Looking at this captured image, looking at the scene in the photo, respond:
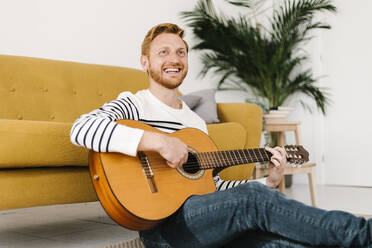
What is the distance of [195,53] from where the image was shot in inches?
159

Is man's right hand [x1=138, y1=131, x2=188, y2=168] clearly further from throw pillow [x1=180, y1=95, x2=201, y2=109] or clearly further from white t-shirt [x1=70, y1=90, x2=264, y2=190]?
throw pillow [x1=180, y1=95, x2=201, y2=109]

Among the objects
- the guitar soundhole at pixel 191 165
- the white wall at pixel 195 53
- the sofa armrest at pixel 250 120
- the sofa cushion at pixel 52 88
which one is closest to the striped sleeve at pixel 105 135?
the guitar soundhole at pixel 191 165

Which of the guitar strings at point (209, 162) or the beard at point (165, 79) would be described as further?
the beard at point (165, 79)

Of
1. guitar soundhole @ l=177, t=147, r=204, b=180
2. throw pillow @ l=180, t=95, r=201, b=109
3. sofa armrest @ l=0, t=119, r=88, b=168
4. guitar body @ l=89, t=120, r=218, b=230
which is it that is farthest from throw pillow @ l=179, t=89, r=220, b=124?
guitar body @ l=89, t=120, r=218, b=230

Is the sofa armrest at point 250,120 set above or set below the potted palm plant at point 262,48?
below

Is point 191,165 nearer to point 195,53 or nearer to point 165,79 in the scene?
point 165,79

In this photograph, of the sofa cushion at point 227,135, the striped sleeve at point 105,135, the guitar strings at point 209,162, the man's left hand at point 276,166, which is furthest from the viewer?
the sofa cushion at point 227,135

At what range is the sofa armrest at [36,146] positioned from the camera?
1463 millimetres

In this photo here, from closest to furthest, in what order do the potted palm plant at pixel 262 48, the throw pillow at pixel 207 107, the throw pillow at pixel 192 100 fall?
the throw pillow at pixel 207 107, the throw pillow at pixel 192 100, the potted palm plant at pixel 262 48

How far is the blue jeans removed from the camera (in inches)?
40.4

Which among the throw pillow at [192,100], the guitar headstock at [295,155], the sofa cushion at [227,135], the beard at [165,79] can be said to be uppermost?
the beard at [165,79]

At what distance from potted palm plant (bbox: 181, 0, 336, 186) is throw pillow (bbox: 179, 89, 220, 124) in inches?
47.2

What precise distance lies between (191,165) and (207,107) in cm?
131

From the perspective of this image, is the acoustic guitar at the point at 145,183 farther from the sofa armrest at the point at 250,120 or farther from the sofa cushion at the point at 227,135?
the sofa armrest at the point at 250,120
